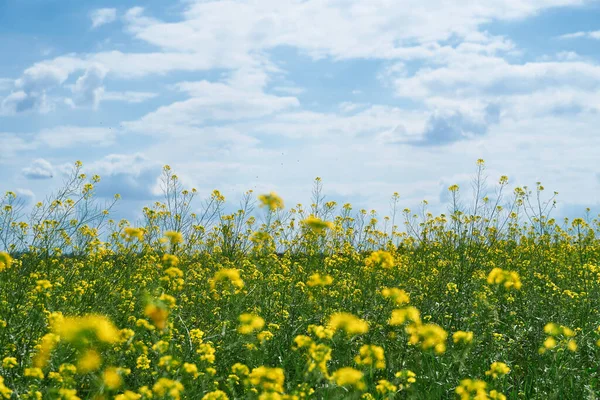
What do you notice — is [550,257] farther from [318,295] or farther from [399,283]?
[318,295]

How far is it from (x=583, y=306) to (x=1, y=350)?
15.7 ft

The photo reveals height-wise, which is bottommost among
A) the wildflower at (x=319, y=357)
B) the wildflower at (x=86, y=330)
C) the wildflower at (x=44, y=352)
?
the wildflower at (x=44, y=352)

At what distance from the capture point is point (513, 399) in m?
3.77

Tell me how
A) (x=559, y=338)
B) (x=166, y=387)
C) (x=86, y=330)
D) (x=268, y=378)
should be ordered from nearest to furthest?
(x=86, y=330), (x=166, y=387), (x=268, y=378), (x=559, y=338)

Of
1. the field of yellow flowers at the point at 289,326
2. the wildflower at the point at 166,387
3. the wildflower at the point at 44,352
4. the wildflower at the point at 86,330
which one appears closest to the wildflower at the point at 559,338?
the field of yellow flowers at the point at 289,326

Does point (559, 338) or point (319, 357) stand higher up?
point (319, 357)

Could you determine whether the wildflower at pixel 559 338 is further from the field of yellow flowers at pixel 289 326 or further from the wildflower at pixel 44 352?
the wildflower at pixel 44 352

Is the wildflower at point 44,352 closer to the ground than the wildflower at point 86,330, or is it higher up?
closer to the ground

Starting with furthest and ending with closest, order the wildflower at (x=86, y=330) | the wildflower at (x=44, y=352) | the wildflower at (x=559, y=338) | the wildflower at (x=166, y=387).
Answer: the wildflower at (x=559, y=338), the wildflower at (x=44, y=352), the wildflower at (x=166, y=387), the wildflower at (x=86, y=330)

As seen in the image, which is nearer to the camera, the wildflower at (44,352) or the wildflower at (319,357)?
the wildflower at (319,357)

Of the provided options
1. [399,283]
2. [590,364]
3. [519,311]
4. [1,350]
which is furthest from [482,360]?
[1,350]

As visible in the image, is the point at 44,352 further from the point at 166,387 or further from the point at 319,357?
the point at 319,357

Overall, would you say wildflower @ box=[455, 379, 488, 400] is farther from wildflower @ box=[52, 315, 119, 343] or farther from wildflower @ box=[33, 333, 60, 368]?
wildflower @ box=[33, 333, 60, 368]

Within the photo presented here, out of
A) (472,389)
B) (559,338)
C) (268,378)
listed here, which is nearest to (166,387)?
(268,378)
